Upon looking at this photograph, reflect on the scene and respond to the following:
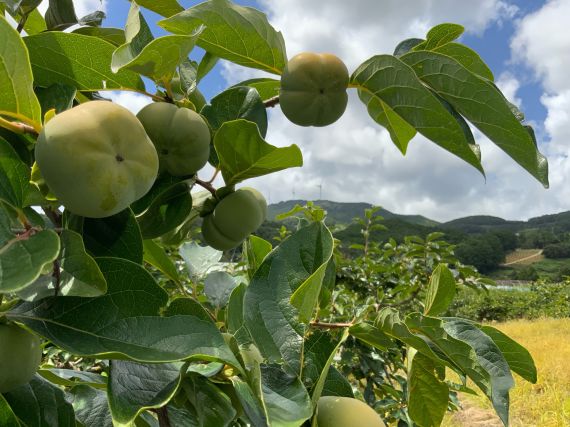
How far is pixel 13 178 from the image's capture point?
72cm

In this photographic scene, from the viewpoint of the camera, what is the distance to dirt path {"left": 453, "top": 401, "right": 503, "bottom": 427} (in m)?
9.71

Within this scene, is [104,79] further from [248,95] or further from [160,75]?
[248,95]

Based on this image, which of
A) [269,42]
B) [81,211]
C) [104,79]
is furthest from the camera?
[269,42]

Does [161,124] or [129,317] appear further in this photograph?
[161,124]

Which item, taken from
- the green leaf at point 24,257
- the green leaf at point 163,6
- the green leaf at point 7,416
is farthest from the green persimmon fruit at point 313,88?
the green leaf at point 7,416

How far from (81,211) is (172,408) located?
45 cm

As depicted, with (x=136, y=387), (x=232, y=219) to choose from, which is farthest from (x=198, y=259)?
(x=136, y=387)

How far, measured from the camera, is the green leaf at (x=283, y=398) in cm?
63

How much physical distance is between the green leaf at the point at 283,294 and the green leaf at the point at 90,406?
356mm

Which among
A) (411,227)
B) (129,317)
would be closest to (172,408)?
(129,317)

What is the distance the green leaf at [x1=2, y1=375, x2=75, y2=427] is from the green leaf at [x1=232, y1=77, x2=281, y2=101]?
69cm

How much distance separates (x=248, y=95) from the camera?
1013 millimetres

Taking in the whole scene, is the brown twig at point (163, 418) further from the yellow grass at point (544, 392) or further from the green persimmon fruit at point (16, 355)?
the yellow grass at point (544, 392)

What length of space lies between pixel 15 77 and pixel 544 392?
1244 cm
